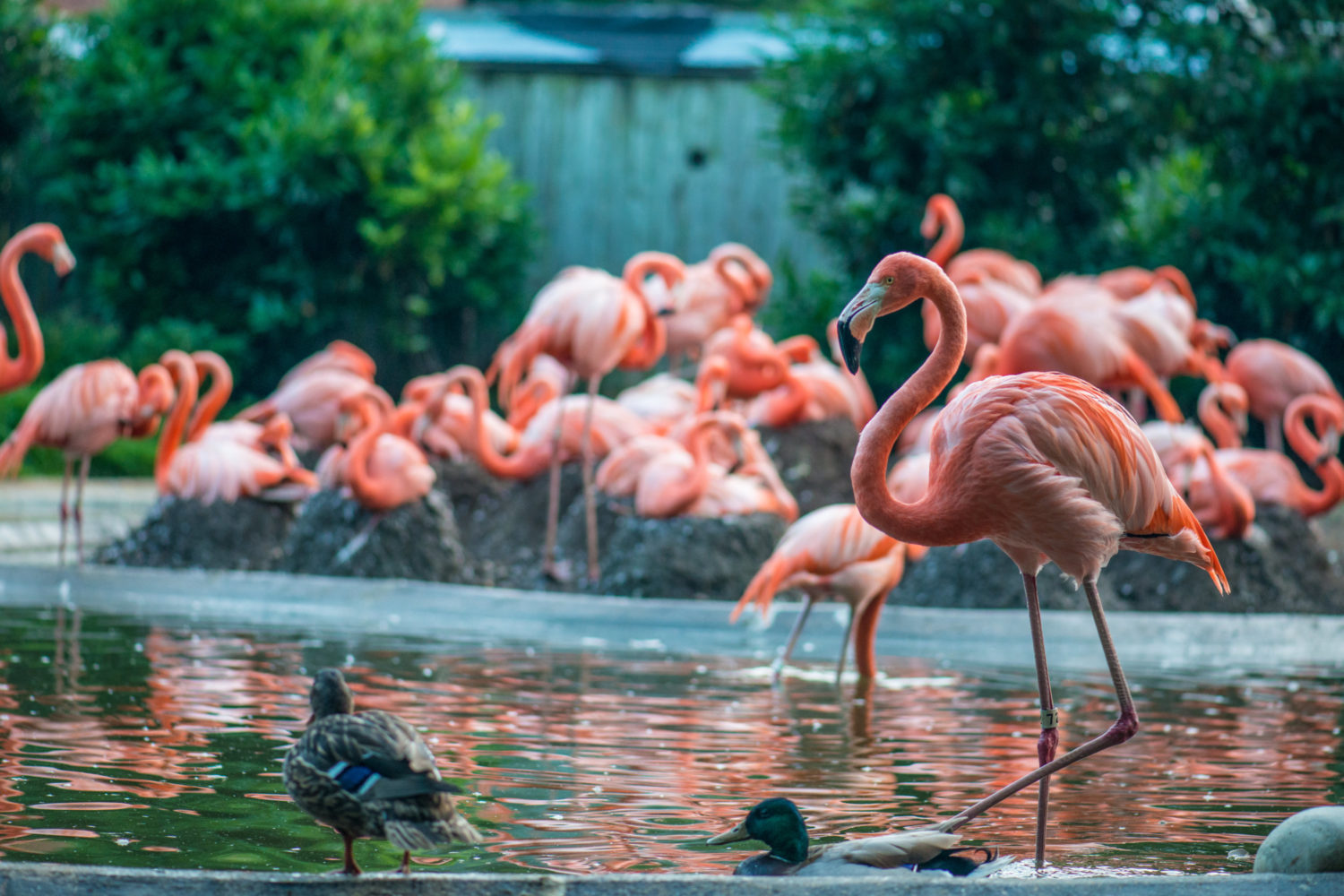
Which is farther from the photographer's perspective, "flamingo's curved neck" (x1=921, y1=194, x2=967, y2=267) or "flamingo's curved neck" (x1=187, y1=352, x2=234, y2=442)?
"flamingo's curved neck" (x1=921, y1=194, x2=967, y2=267)

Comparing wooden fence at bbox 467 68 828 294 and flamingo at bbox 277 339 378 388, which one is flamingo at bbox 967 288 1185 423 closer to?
flamingo at bbox 277 339 378 388

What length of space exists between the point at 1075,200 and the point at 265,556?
7.09 metres

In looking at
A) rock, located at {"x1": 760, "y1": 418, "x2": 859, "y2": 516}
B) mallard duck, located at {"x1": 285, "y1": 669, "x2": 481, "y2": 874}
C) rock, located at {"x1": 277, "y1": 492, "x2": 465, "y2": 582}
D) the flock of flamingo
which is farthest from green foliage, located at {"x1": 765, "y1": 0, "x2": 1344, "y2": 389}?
mallard duck, located at {"x1": 285, "y1": 669, "x2": 481, "y2": 874}

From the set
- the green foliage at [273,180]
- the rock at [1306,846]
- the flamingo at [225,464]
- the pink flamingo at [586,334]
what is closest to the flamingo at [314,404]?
the flamingo at [225,464]

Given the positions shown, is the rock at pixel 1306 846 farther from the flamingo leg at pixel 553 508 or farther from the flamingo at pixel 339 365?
the flamingo at pixel 339 365

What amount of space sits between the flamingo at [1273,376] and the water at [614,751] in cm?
396

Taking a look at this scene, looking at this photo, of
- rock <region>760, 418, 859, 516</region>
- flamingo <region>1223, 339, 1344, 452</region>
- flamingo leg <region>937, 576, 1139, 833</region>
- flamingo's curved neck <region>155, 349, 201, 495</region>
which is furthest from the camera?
flamingo <region>1223, 339, 1344, 452</region>

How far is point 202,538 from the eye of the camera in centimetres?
802

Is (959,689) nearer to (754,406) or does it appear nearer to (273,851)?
(273,851)

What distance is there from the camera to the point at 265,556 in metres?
8.21

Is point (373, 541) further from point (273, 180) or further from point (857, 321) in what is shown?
point (273, 180)

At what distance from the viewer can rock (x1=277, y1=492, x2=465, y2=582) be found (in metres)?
7.81

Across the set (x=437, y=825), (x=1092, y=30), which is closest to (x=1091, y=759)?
(x=437, y=825)

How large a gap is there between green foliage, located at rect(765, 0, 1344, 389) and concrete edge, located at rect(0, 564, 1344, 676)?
4.88 metres
